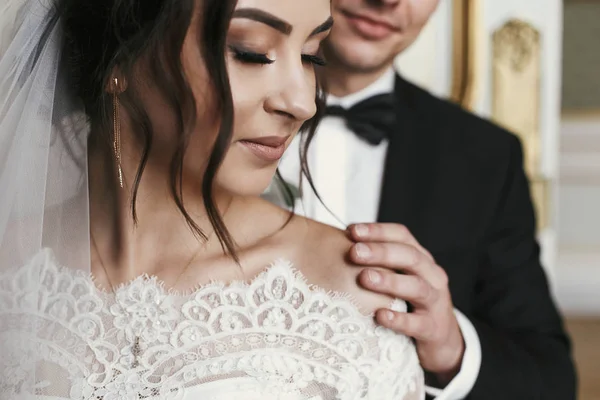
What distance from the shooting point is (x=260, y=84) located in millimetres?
989

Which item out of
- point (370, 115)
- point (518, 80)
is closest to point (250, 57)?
point (370, 115)

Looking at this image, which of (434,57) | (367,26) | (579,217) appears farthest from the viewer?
(579,217)

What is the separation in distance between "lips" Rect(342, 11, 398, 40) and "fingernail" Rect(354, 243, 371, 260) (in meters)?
0.62

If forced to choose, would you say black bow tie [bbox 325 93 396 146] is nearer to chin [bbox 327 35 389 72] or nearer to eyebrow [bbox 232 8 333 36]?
chin [bbox 327 35 389 72]

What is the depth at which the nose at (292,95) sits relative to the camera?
3.25 feet

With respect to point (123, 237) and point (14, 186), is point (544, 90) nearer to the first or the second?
point (123, 237)

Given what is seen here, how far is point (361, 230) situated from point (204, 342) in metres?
0.28

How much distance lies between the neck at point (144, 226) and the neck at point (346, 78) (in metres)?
0.63

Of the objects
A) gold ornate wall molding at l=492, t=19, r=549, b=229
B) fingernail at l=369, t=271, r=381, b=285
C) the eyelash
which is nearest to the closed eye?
the eyelash

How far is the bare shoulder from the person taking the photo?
109 centimetres

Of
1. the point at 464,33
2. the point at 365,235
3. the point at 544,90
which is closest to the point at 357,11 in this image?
the point at 365,235

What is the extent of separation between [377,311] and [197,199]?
311 mm

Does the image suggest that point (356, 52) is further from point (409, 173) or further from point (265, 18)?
point (265, 18)

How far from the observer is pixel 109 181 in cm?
116
